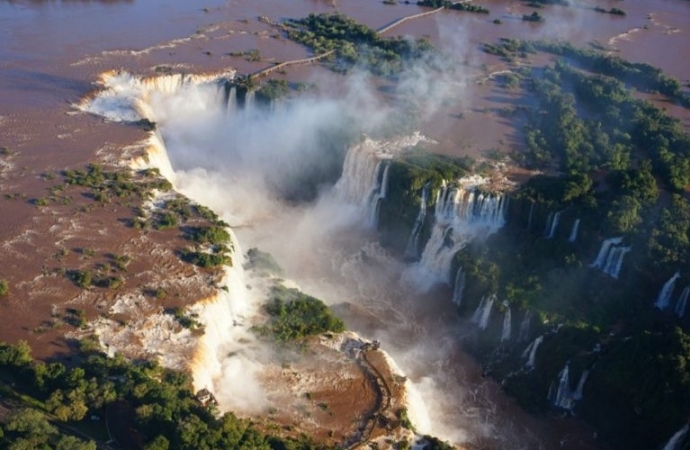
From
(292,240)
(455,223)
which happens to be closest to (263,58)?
(292,240)

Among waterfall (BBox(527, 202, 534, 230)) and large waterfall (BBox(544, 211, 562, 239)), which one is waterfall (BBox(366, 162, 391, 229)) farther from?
large waterfall (BBox(544, 211, 562, 239))

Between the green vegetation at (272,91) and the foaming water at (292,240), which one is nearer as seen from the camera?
the foaming water at (292,240)

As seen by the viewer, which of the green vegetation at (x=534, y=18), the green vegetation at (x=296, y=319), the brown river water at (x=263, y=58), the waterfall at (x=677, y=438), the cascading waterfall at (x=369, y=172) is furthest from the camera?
the green vegetation at (x=534, y=18)

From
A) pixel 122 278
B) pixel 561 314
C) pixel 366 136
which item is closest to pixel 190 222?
pixel 122 278

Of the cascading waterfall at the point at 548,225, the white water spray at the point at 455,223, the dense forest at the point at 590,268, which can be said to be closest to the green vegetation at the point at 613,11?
the dense forest at the point at 590,268

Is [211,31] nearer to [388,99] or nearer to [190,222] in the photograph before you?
[388,99]

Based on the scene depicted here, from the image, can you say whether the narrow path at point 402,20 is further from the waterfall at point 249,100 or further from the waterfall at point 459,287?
the waterfall at point 459,287
